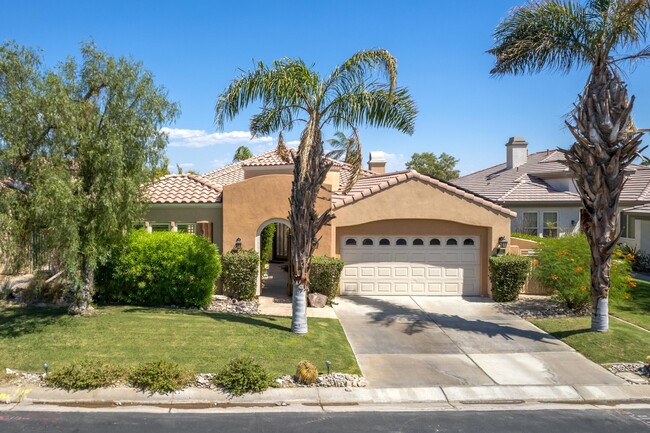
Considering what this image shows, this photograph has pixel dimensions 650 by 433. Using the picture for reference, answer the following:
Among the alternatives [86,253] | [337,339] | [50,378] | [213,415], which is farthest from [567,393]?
[86,253]

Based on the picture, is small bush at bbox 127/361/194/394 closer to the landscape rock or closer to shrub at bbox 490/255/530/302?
the landscape rock

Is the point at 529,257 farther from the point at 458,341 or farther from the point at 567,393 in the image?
the point at 567,393

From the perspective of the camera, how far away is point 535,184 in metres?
26.8

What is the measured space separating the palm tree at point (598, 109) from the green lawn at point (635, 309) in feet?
7.66

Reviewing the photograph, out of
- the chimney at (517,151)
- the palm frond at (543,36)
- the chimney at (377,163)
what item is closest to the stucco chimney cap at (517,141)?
the chimney at (517,151)

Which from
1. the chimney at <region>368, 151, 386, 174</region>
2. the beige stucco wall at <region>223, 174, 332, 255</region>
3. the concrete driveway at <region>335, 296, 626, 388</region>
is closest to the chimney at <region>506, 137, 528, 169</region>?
the chimney at <region>368, 151, 386, 174</region>

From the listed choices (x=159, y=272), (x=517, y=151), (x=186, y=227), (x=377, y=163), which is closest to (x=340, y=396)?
(x=159, y=272)

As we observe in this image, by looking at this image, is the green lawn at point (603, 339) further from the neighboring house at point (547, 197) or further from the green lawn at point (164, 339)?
the neighboring house at point (547, 197)

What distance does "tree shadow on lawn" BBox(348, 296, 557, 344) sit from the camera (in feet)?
42.6

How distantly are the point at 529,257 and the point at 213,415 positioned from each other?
1186 centimetres

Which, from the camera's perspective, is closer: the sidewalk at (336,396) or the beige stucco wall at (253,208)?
the sidewalk at (336,396)

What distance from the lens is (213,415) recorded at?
8.46m

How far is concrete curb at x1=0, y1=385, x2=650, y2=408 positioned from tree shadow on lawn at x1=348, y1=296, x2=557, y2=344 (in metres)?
3.04

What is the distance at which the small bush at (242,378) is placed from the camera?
916cm
